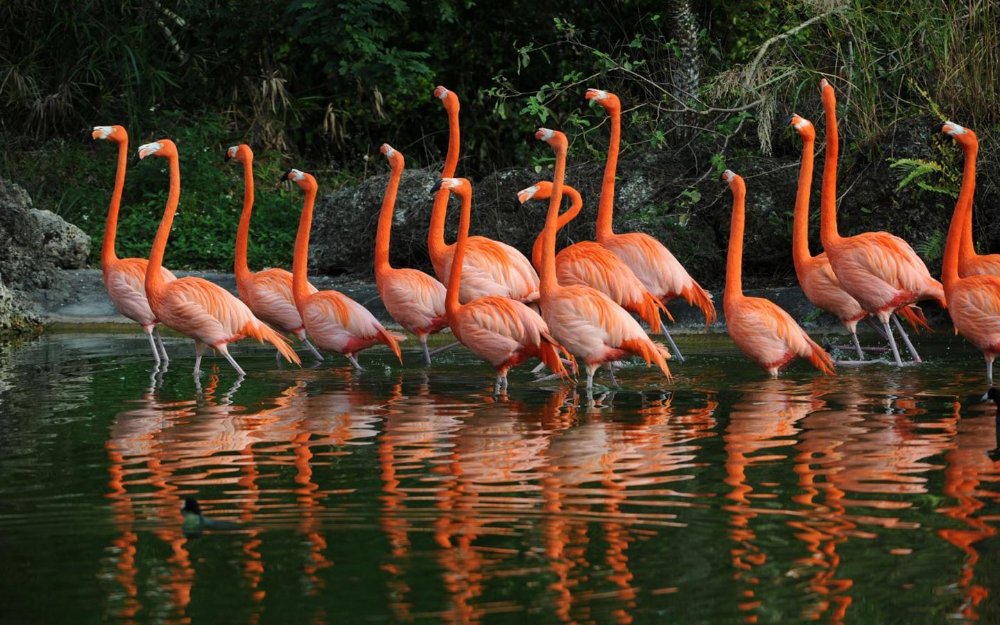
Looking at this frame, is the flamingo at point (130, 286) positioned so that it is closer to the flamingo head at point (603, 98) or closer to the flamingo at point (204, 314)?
the flamingo at point (204, 314)

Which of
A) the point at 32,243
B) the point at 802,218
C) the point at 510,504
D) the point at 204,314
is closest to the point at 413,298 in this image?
the point at 204,314

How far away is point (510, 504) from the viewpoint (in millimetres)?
4809

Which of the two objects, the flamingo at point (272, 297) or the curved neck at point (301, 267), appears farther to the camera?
the flamingo at point (272, 297)

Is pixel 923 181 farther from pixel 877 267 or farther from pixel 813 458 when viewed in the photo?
pixel 813 458

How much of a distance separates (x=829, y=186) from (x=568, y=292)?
225 cm

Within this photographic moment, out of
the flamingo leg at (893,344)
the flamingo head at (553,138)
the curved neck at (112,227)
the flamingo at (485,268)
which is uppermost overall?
the flamingo head at (553,138)

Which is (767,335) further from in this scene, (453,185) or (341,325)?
(341,325)

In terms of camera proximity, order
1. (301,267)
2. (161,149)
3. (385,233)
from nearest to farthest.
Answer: (301,267), (385,233), (161,149)

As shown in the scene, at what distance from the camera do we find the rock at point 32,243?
11758 mm

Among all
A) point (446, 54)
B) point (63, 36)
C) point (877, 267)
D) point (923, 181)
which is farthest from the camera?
point (63, 36)

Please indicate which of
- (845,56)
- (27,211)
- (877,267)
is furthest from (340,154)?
(877,267)

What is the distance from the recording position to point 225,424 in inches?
265

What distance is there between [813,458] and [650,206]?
6.33m

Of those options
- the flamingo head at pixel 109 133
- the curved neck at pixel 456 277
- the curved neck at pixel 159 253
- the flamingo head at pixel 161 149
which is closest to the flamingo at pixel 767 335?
the curved neck at pixel 456 277
